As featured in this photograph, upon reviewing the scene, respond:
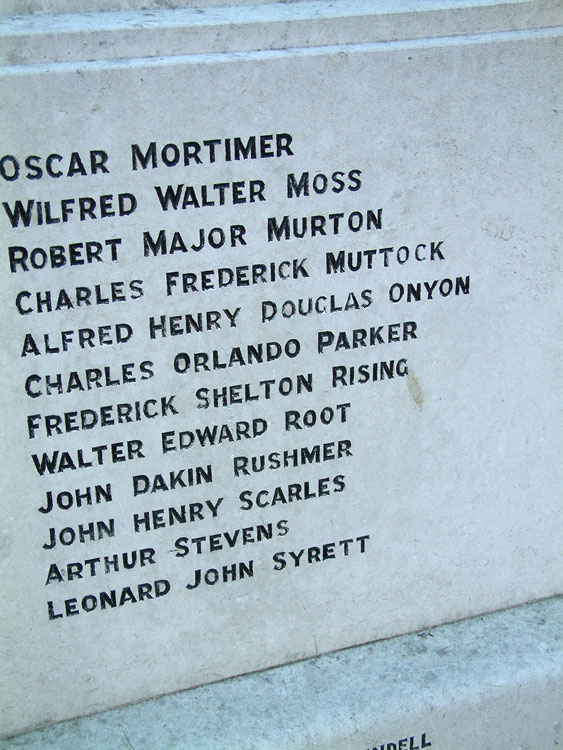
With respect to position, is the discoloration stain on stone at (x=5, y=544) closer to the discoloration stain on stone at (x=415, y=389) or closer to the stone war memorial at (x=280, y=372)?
the stone war memorial at (x=280, y=372)

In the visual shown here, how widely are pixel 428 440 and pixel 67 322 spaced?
122 cm

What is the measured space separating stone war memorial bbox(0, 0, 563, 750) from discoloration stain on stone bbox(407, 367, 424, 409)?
0.01m

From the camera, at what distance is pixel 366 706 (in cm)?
316

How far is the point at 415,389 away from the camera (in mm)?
3191

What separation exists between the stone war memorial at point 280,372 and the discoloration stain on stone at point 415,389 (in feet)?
0.04

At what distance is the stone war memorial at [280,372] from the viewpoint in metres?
2.64

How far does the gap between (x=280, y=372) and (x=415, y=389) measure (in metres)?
0.46

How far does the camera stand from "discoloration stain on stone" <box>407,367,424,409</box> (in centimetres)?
317

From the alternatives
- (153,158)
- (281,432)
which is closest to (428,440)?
(281,432)

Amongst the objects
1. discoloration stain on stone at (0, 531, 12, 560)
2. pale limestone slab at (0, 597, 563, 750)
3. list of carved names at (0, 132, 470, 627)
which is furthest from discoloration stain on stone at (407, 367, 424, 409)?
discoloration stain on stone at (0, 531, 12, 560)

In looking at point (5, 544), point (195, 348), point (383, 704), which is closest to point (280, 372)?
point (195, 348)

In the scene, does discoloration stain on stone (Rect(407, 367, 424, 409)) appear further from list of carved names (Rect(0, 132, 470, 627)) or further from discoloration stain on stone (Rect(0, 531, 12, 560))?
discoloration stain on stone (Rect(0, 531, 12, 560))

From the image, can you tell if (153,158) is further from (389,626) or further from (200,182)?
(389,626)

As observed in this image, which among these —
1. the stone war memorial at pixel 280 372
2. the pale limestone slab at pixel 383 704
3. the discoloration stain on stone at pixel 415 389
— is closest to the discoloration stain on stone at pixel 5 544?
the stone war memorial at pixel 280 372
